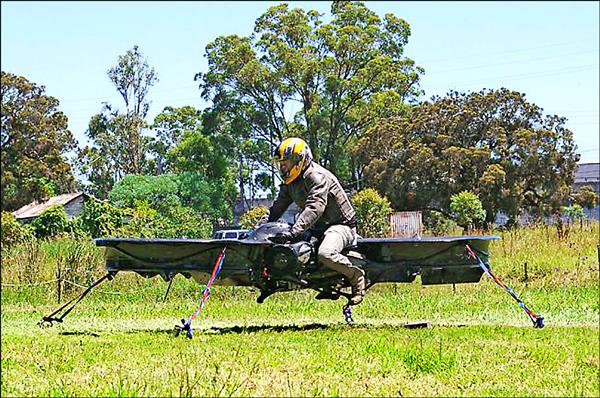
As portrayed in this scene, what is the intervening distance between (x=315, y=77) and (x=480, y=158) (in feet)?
37.4

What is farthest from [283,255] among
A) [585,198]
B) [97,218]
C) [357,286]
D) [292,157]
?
[585,198]

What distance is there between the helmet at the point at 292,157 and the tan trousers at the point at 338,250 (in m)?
0.78

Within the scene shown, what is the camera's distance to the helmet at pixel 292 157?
10.2 m

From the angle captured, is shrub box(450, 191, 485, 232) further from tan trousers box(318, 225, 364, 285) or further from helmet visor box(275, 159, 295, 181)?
helmet visor box(275, 159, 295, 181)

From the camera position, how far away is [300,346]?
8531 millimetres

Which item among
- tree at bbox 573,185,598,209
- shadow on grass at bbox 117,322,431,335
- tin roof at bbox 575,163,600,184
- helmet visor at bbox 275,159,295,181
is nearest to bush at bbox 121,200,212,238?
shadow on grass at bbox 117,322,431,335

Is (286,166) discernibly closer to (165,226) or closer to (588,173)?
(165,226)

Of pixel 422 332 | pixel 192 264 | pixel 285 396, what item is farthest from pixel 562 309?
pixel 285 396

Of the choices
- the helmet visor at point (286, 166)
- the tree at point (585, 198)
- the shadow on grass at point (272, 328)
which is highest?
the tree at point (585, 198)

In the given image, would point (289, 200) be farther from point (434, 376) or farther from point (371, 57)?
point (371, 57)

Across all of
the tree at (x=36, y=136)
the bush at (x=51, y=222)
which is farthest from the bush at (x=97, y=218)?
the tree at (x=36, y=136)

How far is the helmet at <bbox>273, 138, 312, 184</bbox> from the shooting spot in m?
10.2

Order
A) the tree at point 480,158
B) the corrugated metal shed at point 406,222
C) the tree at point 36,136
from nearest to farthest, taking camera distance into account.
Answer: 1. the tree at point 36,136
2. the corrugated metal shed at point 406,222
3. the tree at point 480,158

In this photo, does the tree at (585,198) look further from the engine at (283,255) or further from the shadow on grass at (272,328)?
the engine at (283,255)
